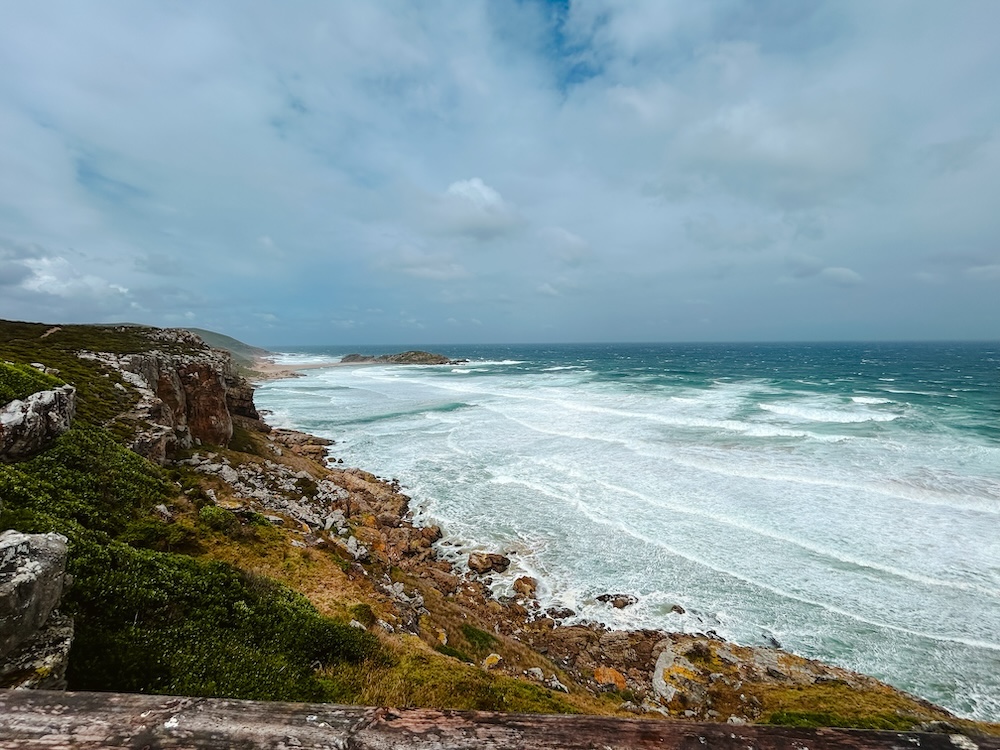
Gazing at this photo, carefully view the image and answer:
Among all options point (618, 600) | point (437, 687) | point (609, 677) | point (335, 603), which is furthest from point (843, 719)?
point (335, 603)

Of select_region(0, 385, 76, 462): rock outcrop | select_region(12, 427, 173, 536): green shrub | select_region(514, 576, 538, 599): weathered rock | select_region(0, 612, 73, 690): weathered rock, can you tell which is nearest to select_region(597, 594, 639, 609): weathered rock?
select_region(514, 576, 538, 599): weathered rock

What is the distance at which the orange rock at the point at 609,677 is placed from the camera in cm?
1070

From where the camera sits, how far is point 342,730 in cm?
235

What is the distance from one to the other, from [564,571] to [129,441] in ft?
44.6

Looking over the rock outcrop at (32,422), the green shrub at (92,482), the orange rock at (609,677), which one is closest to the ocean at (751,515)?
the orange rock at (609,677)

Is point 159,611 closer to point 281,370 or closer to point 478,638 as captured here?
point 478,638

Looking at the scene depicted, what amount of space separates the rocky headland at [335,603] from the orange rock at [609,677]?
4 cm

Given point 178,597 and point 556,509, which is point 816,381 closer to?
point 556,509

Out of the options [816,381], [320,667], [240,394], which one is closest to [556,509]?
[320,667]

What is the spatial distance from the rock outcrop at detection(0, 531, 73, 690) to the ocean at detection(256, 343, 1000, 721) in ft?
39.6

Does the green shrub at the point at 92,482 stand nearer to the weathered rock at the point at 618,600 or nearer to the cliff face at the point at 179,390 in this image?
the cliff face at the point at 179,390

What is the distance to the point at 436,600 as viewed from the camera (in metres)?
12.2

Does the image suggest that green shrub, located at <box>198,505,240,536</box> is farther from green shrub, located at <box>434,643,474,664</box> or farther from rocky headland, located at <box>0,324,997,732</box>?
green shrub, located at <box>434,643,474,664</box>

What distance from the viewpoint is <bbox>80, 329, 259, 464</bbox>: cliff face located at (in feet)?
48.5
